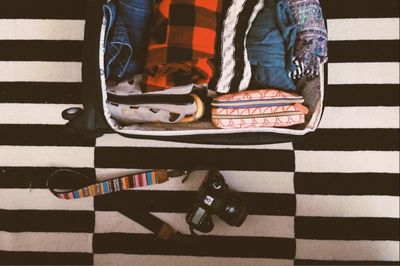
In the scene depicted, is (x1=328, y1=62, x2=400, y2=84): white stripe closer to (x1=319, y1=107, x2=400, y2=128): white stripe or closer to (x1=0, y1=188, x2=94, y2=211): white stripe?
(x1=319, y1=107, x2=400, y2=128): white stripe

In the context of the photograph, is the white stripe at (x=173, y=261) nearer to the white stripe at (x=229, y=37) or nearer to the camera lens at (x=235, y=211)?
the camera lens at (x=235, y=211)

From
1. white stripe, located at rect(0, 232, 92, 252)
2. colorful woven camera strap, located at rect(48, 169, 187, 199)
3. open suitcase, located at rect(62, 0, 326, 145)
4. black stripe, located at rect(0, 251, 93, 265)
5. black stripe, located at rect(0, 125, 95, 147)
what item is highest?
open suitcase, located at rect(62, 0, 326, 145)

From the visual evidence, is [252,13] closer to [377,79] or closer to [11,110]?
[377,79]

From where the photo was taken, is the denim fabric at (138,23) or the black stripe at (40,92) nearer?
the denim fabric at (138,23)

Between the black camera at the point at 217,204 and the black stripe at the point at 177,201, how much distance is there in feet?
0.27

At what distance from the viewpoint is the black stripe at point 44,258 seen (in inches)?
46.8

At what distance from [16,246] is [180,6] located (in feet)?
2.80

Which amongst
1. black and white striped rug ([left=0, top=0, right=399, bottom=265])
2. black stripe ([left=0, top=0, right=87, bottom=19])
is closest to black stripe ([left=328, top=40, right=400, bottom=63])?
black and white striped rug ([left=0, top=0, right=399, bottom=265])

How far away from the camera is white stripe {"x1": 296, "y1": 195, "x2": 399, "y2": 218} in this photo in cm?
117

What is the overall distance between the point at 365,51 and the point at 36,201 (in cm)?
107

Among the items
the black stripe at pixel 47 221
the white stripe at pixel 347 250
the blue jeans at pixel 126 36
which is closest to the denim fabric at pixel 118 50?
the blue jeans at pixel 126 36

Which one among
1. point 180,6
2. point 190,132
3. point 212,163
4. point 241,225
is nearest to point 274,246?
point 241,225

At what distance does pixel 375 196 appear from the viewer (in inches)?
46.0

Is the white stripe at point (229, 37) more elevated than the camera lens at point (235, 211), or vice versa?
the white stripe at point (229, 37)
